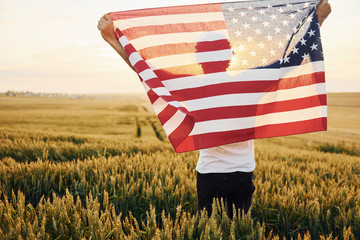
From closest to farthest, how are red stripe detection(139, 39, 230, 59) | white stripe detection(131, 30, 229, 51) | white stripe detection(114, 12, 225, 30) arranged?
red stripe detection(139, 39, 230, 59)
white stripe detection(131, 30, 229, 51)
white stripe detection(114, 12, 225, 30)

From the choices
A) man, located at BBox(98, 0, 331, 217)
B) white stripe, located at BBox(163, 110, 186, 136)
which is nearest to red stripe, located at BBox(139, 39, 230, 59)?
white stripe, located at BBox(163, 110, 186, 136)

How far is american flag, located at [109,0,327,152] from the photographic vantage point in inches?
121

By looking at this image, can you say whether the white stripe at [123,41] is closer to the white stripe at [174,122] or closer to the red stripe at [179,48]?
the red stripe at [179,48]

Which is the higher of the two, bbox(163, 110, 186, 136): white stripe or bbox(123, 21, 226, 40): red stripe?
bbox(123, 21, 226, 40): red stripe

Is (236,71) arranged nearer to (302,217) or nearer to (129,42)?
(129,42)

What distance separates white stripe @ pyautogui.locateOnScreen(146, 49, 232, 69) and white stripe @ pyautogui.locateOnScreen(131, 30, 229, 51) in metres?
0.24

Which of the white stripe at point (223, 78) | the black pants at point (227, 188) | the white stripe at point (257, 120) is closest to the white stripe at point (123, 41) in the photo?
the white stripe at point (223, 78)

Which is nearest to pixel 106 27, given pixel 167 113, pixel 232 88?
pixel 167 113

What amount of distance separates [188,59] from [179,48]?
21 cm

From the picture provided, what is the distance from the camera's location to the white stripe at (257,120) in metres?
3.01

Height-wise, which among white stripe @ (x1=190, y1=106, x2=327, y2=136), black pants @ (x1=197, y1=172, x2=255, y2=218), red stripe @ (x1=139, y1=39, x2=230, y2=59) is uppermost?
red stripe @ (x1=139, y1=39, x2=230, y2=59)

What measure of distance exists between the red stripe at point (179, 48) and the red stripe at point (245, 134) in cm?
117

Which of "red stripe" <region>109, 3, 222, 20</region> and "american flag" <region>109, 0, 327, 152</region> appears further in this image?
"red stripe" <region>109, 3, 222, 20</region>

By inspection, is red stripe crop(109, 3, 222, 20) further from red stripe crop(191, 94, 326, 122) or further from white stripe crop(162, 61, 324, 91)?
red stripe crop(191, 94, 326, 122)
